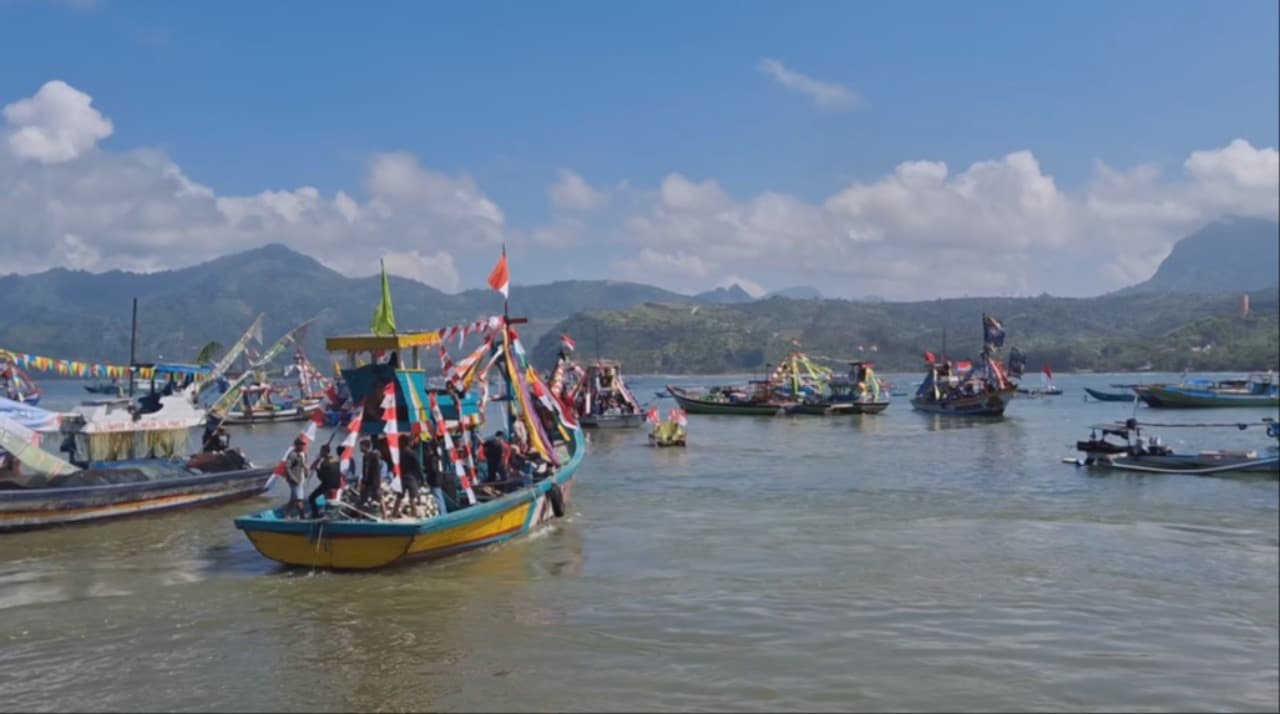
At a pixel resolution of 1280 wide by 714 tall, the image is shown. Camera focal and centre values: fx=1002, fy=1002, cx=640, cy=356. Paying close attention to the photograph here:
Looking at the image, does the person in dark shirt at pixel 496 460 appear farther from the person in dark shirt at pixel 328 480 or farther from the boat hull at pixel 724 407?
the boat hull at pixel 724 407

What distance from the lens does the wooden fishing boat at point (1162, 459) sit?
3155 centimetres

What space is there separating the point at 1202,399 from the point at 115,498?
82.4m

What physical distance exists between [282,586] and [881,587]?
1020 centimetres

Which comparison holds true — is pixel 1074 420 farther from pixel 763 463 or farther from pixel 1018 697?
pixel 1018 697

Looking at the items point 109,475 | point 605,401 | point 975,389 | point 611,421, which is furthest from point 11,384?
point 975,389

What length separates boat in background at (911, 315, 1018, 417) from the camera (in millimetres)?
67938

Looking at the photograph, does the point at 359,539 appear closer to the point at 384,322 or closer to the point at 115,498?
the point at 384,322

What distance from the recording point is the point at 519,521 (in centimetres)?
2114

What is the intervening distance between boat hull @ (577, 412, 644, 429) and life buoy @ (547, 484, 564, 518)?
38245mm

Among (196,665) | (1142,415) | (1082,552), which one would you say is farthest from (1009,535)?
(1142,415)

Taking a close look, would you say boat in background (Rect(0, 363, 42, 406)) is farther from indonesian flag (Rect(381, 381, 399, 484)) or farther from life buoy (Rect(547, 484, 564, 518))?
indonesian flag (Rect(381, 381, 399, 484))

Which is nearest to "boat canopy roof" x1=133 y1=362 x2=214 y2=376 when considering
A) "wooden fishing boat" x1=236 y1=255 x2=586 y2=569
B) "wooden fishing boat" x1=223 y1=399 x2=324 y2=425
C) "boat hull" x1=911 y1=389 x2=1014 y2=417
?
"wooden fishing boat" x1=223 y1=399 x2=324 y2=425

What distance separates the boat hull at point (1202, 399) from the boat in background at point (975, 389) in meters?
17.6

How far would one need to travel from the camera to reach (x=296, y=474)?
18.8 metres
